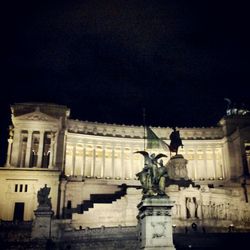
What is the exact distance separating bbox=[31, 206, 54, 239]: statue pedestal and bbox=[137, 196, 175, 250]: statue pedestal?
19376 mm

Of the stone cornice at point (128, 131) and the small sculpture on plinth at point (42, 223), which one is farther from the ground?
the stone cornice at point (128, 131)

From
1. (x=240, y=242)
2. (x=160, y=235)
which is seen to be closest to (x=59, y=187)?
(x=240, y=242)

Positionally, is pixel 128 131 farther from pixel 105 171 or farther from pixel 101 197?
pixel 101 197

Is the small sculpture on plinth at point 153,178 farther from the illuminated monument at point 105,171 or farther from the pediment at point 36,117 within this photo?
the pediment at point 36,117

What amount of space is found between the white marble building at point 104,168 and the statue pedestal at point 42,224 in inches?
226

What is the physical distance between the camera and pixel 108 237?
34.8 m

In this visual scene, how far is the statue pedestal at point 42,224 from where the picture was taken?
119 ft

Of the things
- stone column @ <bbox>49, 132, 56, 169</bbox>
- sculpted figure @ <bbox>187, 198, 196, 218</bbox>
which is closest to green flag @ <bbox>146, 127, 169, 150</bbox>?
sculpted figure @ <bbox>187, 198, 196, 218</bbox>

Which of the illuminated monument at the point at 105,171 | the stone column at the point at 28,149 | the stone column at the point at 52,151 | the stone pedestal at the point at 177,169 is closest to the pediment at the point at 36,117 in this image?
the illuminated monument at the point at 105,171

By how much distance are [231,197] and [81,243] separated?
1036 inches

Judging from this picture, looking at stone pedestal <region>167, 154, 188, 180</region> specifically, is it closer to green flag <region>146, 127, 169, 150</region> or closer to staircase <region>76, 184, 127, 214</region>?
green flag <region>146, 127, 169, 150</region>

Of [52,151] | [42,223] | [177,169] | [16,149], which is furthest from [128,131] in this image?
[42,223]

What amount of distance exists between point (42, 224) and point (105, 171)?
3781 centimetres

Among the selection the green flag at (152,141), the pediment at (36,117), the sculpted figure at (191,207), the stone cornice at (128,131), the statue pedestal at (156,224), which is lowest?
the statue pedestal at (156,224)
